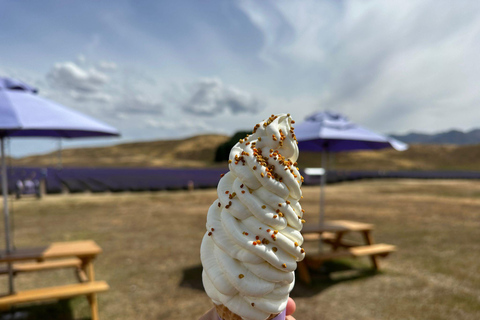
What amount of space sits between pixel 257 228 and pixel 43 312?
181 inches

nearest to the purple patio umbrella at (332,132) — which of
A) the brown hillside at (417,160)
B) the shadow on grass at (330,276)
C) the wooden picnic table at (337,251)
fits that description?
the wooden picnic table at (337,251)

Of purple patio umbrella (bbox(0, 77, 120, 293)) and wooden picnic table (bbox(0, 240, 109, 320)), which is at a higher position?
purple patio umbrella (bbox(0, 77, 120, 293))

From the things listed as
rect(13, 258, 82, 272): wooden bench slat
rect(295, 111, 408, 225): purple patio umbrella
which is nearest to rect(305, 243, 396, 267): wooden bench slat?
rect(295, 111, 408, 225): purple patio umbrella

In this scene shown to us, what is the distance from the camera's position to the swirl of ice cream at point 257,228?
1.72 metres

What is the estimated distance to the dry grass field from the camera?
4.48m

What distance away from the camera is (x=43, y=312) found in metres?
4.49

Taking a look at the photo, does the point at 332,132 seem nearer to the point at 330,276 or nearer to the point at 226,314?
the point at 330,276

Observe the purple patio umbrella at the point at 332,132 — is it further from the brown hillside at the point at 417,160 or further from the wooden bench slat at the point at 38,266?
the brown hillside at the point at 417,160

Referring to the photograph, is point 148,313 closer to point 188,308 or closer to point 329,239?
point 188,308

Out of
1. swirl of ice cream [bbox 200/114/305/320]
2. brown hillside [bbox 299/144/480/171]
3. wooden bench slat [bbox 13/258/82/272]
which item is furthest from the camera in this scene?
brown hillside [bbox 299/144/480/171]

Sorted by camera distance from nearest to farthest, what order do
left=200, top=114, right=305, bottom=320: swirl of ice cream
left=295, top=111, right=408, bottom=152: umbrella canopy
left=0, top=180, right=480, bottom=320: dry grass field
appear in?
left=200, top=114, right=305, bottom=320: swirl of ice cream < left=0, top=180, right=480, bottom=320: dry grass field < left=295, top=111, right=408, bottom=152: umbrella canopy

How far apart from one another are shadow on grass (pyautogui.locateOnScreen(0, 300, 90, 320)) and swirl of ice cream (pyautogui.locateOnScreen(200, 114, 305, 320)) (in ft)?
12.6

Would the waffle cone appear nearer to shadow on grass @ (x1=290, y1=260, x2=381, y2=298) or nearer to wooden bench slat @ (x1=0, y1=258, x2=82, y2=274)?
shadow on grass @ (x1=290, y1=260, x2=381, y2=298)

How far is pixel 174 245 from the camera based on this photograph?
7.67 m
